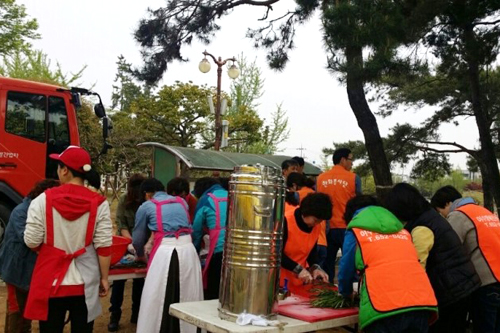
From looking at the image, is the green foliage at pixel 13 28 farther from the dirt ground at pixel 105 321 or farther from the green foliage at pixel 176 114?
the dirt ground at pixel 105 321

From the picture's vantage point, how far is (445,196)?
4.45 meters

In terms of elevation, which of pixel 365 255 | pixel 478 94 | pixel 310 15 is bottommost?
pixel 365 255

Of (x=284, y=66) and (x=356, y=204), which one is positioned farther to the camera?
(x=284, y=66)

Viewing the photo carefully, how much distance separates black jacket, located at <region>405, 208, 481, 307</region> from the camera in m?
3.46

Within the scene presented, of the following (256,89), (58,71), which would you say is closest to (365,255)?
(256,89)

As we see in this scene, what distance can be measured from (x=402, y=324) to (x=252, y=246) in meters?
0.96

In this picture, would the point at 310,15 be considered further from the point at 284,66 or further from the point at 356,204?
the point at 356,204

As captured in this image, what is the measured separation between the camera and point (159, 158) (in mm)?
9000

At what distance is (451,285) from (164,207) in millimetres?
2313

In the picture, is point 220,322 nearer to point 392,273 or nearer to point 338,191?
point 392,273

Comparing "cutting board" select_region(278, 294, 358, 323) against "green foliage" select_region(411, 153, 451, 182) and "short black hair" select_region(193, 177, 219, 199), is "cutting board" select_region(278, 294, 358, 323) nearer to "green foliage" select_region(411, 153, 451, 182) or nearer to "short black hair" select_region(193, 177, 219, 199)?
"short black hair" select_region(193, 177, 219, 199)

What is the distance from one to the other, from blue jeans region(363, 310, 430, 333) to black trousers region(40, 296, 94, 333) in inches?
69.4

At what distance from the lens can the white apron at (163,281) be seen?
425cm

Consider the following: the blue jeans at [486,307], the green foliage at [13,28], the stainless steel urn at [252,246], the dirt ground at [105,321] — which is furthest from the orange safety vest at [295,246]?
the green foliage at [13,28]
